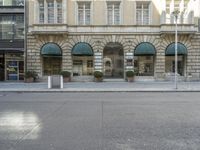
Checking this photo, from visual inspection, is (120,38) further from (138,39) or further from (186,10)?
(186,10)

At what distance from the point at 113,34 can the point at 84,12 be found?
4.22 meters

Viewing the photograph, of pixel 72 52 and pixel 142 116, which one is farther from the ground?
pixel 72 52

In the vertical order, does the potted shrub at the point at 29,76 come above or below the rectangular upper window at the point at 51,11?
below

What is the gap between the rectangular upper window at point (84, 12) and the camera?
32891 mm

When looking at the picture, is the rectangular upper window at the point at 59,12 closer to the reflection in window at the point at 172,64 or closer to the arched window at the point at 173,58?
the arched window at the point at 173,58

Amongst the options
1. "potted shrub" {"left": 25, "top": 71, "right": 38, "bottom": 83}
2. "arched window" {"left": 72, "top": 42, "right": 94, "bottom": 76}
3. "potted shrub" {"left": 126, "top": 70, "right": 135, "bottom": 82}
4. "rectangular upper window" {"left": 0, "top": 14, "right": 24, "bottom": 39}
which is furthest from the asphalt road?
"rectangular upper window" {"left": 0, "top": 14, "right": 24, "bottom": 39}

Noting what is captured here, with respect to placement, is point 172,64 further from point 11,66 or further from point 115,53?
point 11,66

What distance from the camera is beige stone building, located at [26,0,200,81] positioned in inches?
1271

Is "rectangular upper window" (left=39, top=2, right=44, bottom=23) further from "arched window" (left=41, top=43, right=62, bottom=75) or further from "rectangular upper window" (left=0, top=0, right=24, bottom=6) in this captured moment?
"arched window" (left=41, top=43, right=62, bottom=75)

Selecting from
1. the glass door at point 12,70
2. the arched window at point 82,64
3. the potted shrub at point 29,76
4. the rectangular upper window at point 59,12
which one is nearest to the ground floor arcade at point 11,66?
the glass door at point 12,70

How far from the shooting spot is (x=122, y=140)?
7035 mm

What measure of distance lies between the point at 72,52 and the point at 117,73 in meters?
5.79

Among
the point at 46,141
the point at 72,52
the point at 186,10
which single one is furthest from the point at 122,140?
the point at 186,10

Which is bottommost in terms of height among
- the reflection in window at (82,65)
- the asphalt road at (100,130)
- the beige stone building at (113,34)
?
the asphalt road at (100,130)
